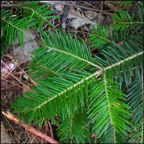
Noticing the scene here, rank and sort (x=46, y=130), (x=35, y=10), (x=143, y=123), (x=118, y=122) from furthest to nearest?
(x=46, y=130)
(x=35, y=10)
(x=143, y=123)
(x=118, y=122)

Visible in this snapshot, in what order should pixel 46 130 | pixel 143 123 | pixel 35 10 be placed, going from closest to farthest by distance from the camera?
pixel 143 123 → pixel 35 10 → pixel 46 130

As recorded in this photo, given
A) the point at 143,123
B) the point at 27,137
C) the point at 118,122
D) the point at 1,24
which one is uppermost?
the point at 1,24

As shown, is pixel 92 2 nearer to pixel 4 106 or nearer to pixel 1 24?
pixel 1 24

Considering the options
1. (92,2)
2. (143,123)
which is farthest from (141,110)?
(92,2)

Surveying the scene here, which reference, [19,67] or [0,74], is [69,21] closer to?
[19,67]

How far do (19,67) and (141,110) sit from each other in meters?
1.39

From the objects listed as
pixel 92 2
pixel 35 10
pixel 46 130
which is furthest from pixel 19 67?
pixel 92 2

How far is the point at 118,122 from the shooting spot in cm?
91

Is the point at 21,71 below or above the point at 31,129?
above

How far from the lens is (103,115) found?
3.04 feet

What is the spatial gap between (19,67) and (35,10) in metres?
0.71

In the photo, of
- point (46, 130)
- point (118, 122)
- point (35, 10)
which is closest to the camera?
point (118, 122)

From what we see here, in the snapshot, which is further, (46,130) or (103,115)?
(46,130)

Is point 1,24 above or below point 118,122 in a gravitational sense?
above
